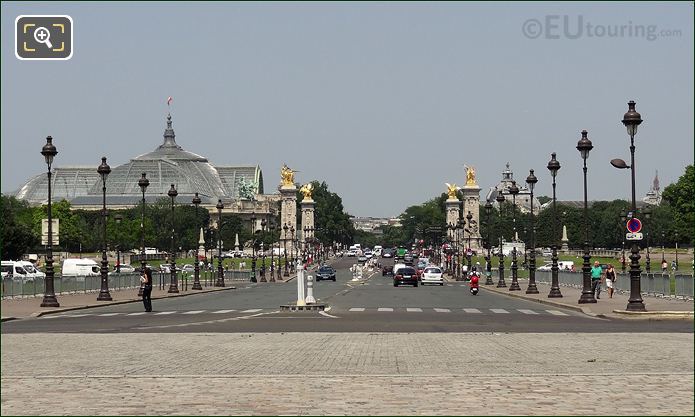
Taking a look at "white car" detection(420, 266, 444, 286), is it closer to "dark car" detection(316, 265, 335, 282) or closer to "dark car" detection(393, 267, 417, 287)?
"dark car" detection(393, 267, 417, 287)

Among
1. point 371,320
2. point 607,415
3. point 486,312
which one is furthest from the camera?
point 486,312

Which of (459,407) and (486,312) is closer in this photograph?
(459,407)

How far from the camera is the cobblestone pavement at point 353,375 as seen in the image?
13.8 metres

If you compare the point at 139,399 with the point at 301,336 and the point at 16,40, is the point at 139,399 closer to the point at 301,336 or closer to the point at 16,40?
the point at 16,40

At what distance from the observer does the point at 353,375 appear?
57.5ft

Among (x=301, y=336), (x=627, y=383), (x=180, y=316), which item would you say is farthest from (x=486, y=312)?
(x=627, y=383)

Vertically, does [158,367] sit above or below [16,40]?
below

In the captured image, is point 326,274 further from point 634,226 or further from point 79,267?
point 634,226

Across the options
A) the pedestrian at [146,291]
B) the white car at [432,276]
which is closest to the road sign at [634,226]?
the pedestrian at [146,291]

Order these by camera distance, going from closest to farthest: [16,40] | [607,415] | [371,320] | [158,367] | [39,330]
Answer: [607,415], [16,40], [158,367], [39,330], [371,320]

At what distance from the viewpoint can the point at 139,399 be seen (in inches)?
576

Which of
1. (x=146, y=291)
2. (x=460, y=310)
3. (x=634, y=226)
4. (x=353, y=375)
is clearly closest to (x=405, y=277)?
(x=460, y=310)

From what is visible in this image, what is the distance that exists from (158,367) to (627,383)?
24.4 ft

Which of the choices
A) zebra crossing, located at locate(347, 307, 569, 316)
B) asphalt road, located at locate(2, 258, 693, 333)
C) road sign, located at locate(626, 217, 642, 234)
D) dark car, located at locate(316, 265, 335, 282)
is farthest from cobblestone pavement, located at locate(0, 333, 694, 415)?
dark car, located at locate(316, 265, 335, 282)
